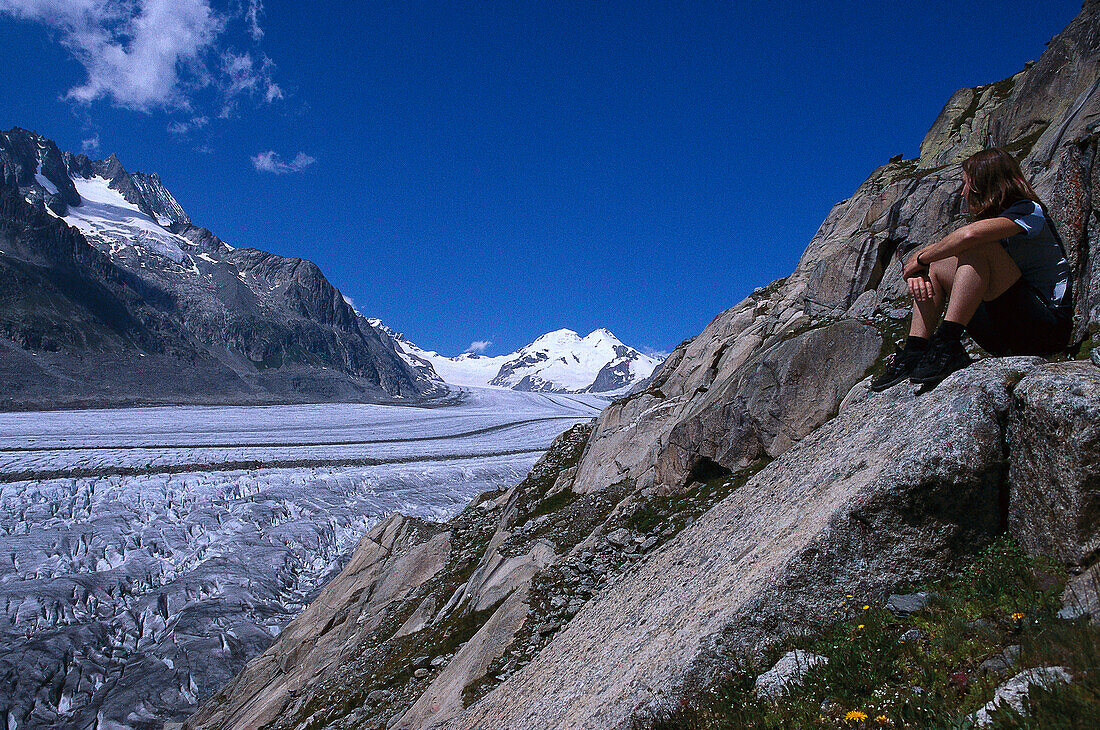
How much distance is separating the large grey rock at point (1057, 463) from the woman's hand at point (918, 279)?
4.35 ft

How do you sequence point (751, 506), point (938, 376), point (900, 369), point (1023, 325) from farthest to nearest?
point (751, 506) → point (900, 369) → point (938, 376) → point (1023, 325)

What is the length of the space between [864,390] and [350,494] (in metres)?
50.5

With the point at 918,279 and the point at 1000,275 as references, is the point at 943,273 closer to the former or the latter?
the point at 918,279

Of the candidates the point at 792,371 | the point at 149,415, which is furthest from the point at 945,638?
the point at 149,415

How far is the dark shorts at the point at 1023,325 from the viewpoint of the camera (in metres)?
4.79

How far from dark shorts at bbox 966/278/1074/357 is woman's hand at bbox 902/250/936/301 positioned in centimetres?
48

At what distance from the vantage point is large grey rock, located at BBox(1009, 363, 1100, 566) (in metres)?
3.58

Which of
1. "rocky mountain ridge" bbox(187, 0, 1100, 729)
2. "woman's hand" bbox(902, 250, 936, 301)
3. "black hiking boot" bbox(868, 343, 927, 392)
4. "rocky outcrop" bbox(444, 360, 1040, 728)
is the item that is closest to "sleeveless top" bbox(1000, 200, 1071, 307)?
"rocky mountain ridge" bbox(187, 0, 1100, 729)

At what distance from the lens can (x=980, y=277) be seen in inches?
196

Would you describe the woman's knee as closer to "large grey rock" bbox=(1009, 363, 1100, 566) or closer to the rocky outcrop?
the rocky outcrop

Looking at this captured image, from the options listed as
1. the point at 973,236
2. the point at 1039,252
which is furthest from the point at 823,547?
the point at 1039,252

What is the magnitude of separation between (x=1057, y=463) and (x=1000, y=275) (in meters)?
1.98

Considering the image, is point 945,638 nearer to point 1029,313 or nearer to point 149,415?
point 1029,313

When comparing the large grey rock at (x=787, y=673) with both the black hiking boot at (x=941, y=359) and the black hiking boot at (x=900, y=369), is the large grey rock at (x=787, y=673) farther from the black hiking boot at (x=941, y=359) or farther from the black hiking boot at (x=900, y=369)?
the black hiking boot at (x=900, y=369)
